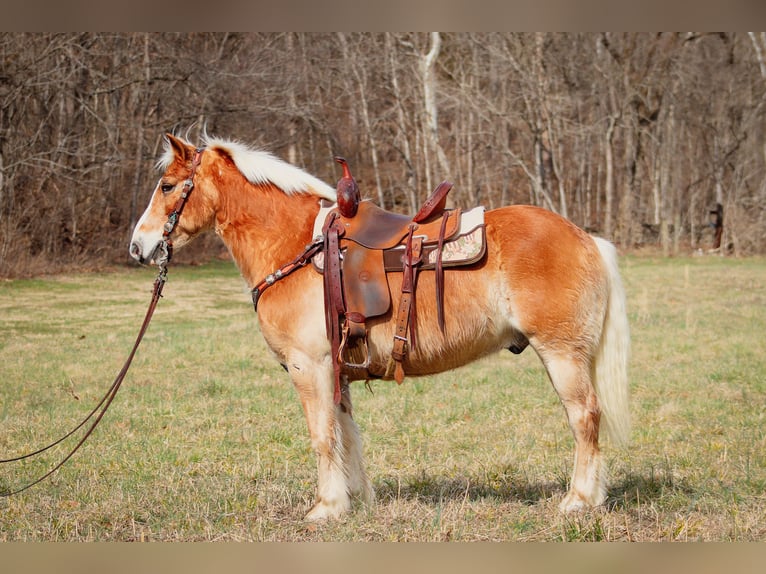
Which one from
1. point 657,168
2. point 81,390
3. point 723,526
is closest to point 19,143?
point 81,390

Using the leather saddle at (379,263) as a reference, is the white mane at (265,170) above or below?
above

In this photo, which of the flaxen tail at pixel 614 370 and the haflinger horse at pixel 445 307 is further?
the flaxen tail at pixel 614 370

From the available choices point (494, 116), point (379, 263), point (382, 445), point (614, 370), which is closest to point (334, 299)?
point (379, 263)

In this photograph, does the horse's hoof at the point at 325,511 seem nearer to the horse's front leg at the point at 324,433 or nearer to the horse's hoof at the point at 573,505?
the horse's front leg at the point at 324,433

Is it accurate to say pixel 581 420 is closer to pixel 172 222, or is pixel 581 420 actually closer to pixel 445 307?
pixel 445 307

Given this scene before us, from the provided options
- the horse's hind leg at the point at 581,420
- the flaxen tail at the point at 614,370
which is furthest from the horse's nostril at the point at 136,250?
the flaxen tail at the point at 614,370

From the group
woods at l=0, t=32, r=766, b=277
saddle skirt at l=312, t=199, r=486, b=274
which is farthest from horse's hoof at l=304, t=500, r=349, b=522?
woods at l=0, t=32, r=766, b=277

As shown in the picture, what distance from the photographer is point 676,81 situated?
26.4m

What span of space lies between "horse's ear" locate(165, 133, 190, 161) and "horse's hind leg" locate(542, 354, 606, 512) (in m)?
2.33

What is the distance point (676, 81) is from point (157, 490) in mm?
25986

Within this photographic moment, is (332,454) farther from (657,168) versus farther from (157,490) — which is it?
(657,168)

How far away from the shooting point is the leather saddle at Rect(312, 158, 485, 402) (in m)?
4.06

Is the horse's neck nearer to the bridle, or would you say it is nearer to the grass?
the bridle

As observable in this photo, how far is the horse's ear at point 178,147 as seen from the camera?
13.9ft
